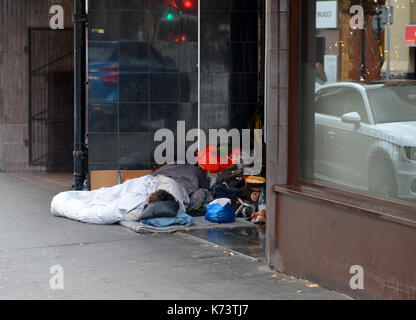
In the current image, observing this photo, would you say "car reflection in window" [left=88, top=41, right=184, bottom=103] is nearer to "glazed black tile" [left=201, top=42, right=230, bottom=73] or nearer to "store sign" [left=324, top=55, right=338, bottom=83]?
"glazed black tile" [left=201, top=42, right=230, bottom=73]

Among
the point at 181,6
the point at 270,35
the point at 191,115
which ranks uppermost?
the point at 181,6

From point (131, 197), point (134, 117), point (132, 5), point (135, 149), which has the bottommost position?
point (131, 197)

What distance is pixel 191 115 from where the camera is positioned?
40.8ft

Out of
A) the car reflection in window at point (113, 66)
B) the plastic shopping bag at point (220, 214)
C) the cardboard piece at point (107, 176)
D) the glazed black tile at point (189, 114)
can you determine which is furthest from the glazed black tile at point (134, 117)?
the plastic shopping bag at point (220, 214)

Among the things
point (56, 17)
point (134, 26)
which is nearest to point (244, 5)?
point (134, 26)

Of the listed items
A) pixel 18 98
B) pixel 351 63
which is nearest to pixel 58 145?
pixel 18 98

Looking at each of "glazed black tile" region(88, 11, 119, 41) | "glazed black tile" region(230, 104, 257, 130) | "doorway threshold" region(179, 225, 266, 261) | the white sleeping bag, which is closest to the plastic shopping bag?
"doorway threshold" region(179, 225, 266, 261)

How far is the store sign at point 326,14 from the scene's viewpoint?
274 inches

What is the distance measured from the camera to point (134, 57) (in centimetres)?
1231

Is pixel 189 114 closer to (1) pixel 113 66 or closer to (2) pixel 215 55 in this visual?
(2) pixel 215 55

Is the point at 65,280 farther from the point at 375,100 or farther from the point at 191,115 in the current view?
the point at 191,115

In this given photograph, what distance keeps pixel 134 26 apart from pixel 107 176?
254cm
